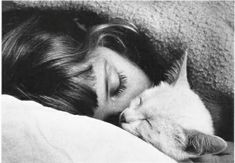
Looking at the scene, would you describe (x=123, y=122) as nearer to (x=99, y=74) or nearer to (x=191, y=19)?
(x=99, y=74)

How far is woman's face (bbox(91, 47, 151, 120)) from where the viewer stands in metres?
0.99

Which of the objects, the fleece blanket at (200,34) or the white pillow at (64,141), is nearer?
the white pillow at (64,141)

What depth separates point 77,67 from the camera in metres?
1.00

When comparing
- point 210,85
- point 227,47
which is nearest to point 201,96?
point 210,85

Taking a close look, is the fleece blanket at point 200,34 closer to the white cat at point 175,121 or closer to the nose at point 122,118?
the white cat at point 175,121

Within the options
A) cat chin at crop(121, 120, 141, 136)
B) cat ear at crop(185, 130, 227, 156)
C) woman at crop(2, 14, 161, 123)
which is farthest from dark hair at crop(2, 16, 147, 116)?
cat ear at crop(185, 130, 227, 156)

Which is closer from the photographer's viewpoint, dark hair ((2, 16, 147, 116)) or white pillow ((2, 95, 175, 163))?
white pillow ((2, 95, 175, 163))

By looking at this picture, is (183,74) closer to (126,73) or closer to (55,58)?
(126,73)

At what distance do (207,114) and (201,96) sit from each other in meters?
0.05

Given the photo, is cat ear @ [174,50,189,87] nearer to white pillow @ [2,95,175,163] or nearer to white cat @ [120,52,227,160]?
white cat @ [120,52,227,160]

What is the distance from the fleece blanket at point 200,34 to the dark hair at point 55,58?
0.05m

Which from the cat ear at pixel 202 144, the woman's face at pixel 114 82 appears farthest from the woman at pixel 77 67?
the cat ear at pixel 202 144

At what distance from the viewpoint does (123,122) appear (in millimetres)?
965

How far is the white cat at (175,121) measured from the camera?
94 centimetres
